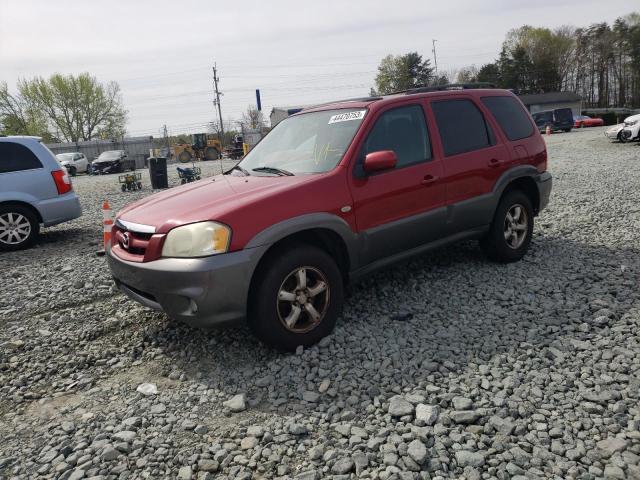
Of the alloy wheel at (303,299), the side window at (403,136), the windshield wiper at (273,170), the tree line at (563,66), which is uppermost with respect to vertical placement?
the tree line at (563,66)

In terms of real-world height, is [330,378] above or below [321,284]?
below

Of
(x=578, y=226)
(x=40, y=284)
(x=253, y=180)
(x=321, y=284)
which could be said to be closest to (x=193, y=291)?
(x=321, y=284)

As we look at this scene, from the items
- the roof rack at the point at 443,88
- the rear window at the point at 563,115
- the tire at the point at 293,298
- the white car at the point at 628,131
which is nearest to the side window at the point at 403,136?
the roof rack at the point at 443,88

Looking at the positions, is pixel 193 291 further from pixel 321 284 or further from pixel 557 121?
pixel 557 121

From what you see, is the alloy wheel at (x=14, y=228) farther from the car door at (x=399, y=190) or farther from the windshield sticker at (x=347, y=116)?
the car door at (x=399, y=190)

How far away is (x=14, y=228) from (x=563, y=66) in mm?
85506

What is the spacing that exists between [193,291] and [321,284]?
3.12ft

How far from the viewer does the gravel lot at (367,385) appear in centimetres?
264

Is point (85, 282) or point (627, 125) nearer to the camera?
point (85, 282)

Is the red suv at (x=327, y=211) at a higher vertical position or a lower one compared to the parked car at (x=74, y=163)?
lower

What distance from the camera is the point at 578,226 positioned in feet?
22.9

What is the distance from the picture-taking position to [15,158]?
788cm

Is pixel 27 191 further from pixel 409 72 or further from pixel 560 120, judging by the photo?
pixel 409 72

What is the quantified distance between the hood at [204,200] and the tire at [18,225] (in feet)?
15.2
